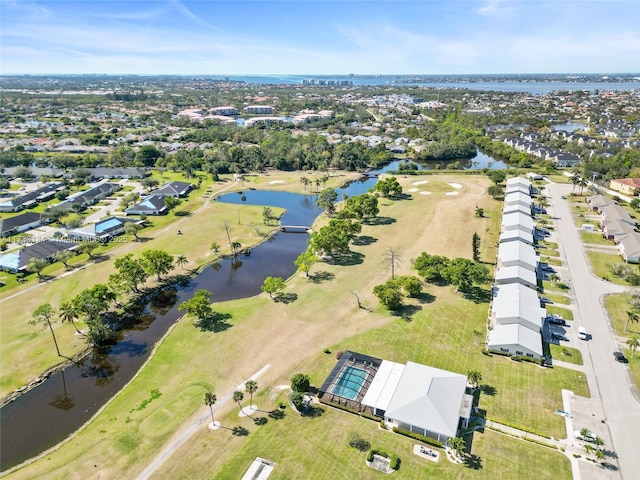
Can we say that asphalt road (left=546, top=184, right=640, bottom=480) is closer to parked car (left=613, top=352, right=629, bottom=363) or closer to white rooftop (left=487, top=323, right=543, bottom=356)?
parked car (left=613, top=352, right=629, bottom=363)

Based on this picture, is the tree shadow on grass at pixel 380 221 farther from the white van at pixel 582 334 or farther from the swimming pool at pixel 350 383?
the swimming pool at pixel 350 383

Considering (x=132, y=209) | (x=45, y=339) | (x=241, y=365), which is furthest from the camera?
(x=132, y=209)

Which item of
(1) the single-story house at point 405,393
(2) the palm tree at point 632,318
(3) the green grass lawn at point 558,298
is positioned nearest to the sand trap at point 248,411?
(1) the single-story house at point 405,393

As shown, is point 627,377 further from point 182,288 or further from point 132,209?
point 132,209

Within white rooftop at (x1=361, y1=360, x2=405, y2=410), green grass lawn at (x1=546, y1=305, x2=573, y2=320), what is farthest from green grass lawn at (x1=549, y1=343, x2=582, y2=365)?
white rooftop at (x1=361, y1=360, x2=405, y2=410)

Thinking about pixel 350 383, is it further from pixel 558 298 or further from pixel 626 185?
pixel 626 185

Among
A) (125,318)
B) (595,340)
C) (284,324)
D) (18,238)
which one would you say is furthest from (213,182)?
(595,340)
